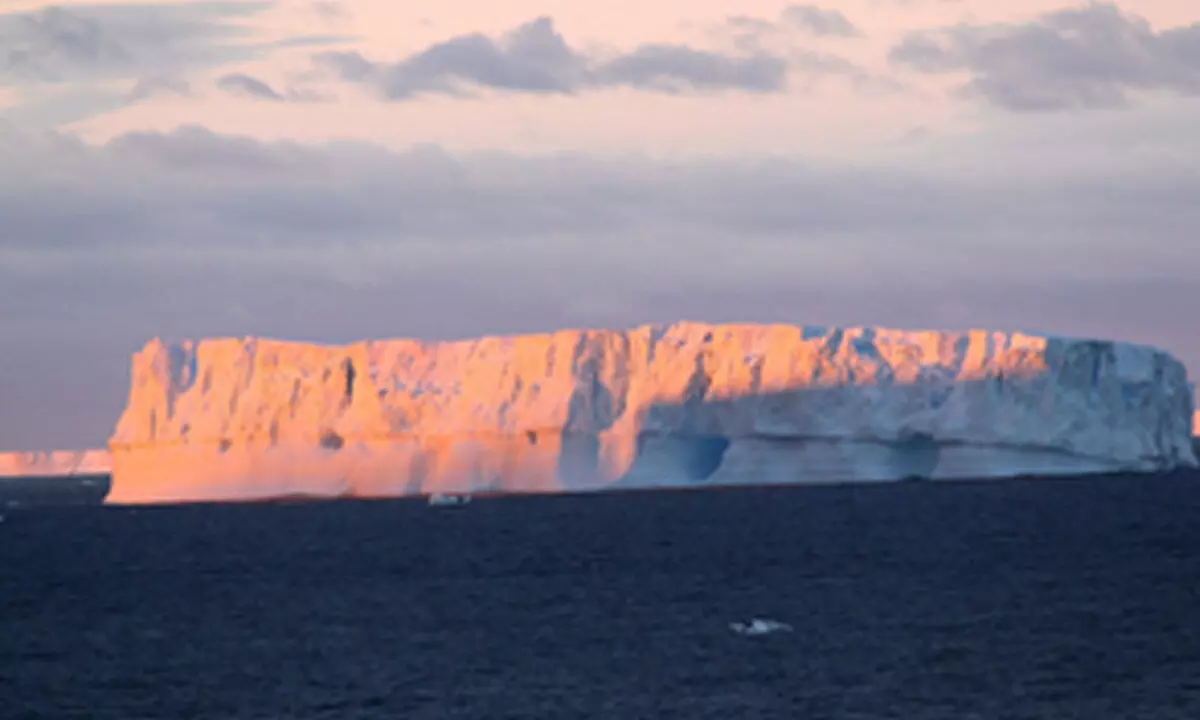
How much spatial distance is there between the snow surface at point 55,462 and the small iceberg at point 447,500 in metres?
69.5

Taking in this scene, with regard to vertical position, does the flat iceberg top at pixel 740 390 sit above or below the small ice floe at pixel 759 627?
above

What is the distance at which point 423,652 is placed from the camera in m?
23.9

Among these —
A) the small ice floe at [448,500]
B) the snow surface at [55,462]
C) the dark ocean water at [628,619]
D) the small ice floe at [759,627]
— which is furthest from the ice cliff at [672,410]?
the snow surface at [55,462]

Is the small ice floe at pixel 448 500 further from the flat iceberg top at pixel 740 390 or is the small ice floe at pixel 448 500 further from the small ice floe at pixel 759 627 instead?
the small ice floe at pixel 759 627

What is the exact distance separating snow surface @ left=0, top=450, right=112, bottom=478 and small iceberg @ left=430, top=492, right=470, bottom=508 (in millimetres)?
69517

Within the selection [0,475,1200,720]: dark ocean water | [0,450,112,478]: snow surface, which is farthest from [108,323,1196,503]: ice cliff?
[0,450,112,478]: snow surface

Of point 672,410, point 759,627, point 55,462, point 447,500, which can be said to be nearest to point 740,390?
point 672,410

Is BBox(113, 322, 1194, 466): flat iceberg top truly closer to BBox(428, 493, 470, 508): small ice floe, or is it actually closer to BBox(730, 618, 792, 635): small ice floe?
BBox(428, 493, 470, 508): small ice floe

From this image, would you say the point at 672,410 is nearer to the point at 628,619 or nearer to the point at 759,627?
the point at 628,619

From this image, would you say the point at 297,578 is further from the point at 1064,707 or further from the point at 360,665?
the point at 1064,707

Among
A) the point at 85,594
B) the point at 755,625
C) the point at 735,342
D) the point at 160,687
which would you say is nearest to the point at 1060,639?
the point at 755,625

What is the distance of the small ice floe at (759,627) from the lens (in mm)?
25036

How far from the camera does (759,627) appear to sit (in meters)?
25.4

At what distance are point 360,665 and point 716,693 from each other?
190 inches
